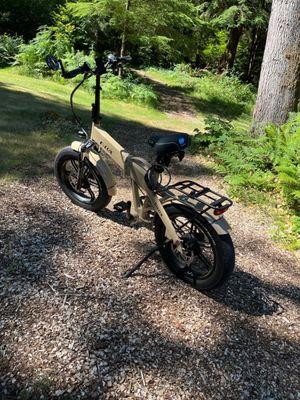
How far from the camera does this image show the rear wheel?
13.9ft

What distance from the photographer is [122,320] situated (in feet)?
10.1

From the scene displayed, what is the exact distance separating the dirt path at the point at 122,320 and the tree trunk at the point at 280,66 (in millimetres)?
3435

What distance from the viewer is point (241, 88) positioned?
17.2 m

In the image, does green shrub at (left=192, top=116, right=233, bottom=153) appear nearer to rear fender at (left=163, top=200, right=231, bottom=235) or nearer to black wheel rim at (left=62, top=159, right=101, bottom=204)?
black wheel rim at (left=62, top=159, right=101, bottom=204)

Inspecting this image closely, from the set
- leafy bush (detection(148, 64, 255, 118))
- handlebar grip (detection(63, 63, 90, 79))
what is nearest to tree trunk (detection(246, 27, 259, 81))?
leafy bush (detection(148, 64, 255, 118))

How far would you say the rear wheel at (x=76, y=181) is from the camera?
422 cm

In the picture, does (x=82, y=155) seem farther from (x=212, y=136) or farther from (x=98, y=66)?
(x=212, y=136)

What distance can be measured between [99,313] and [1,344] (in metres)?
0.77

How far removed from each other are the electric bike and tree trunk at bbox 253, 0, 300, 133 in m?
3.89

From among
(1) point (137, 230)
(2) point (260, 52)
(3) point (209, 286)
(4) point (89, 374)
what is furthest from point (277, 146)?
(2) point (260, 52)

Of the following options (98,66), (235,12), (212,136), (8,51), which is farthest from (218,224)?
(235,12)

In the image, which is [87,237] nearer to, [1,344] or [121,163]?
[121,163]

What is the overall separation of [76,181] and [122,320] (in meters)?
2.03

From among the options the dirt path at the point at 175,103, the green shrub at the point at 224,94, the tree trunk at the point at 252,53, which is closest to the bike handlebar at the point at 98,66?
the dirt path at the point at 175,103
